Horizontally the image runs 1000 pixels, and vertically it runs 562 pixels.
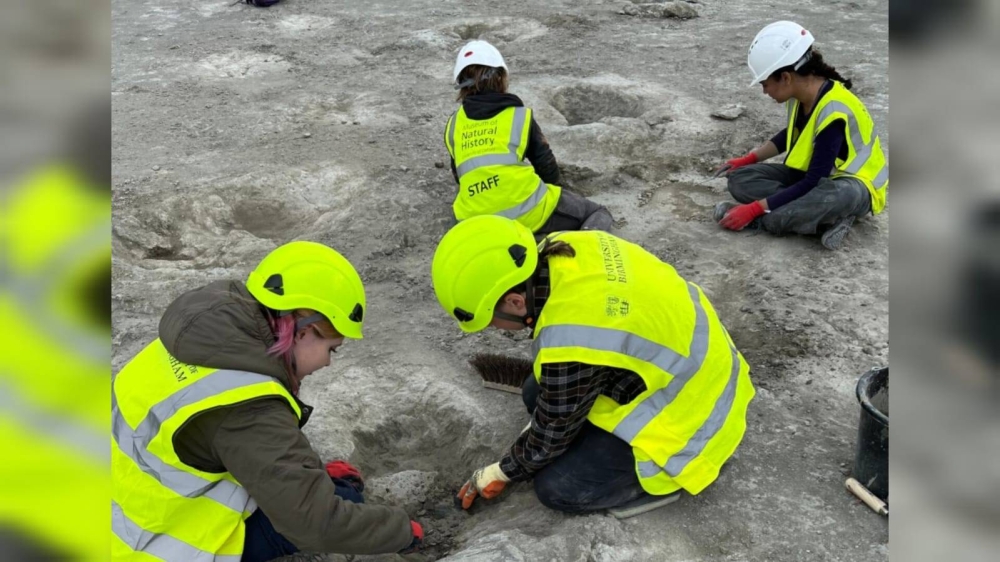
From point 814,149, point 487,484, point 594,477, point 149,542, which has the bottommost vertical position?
point 487,484

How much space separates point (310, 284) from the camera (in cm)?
246

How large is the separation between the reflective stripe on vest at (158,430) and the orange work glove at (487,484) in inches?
40.4

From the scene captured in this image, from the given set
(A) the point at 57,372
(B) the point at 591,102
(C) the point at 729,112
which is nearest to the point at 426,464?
(A) the point at 57,372

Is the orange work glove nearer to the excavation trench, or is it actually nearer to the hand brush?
the excavation trench

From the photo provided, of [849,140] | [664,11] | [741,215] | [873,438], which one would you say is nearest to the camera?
[873,438]

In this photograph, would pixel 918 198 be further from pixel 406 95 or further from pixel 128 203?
pixel 406 95

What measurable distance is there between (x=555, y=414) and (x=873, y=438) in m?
1.18

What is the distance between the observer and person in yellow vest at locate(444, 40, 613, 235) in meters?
4.85

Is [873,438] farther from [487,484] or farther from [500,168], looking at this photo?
[500,168]

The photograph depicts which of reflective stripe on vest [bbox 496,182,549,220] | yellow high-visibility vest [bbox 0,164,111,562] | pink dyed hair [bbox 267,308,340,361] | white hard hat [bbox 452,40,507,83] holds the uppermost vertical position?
yellow high-visibility vest [bbox 0,164,111,562]

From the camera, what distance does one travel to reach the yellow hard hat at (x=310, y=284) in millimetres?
2436

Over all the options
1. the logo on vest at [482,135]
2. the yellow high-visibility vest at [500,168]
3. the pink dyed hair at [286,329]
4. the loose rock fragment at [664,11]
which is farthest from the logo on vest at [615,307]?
the loose rock fragment at [664,11]

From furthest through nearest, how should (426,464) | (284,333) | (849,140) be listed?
(849,140) → (426,464) → (284,333)

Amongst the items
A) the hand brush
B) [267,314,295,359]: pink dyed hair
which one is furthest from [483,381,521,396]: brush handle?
[267,314,295,359]: pink dyed hair
